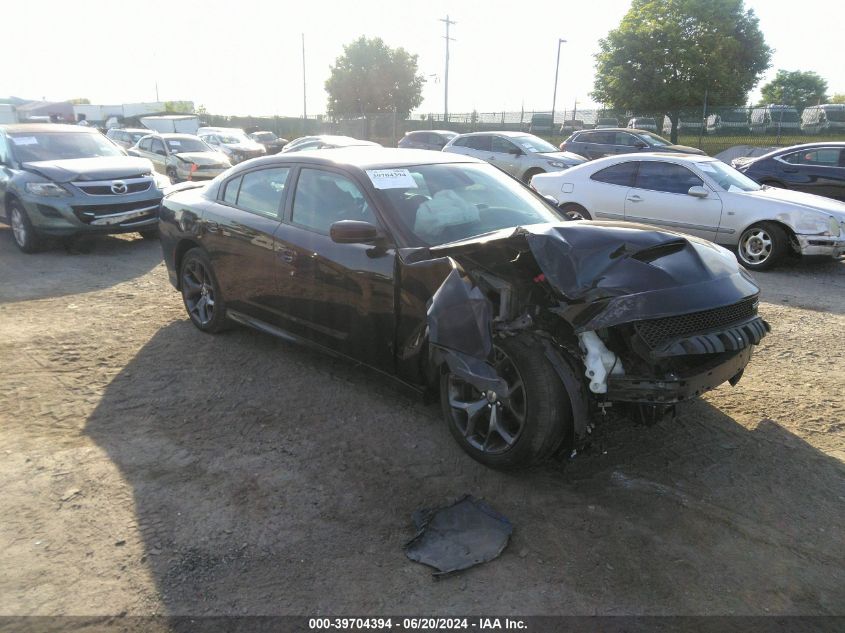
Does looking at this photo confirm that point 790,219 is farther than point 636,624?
Yes

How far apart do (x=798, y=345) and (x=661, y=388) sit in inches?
118

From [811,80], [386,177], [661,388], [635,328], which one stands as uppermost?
[811,80]

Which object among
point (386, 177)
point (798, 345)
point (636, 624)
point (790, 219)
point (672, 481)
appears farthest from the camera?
point (790, 219)

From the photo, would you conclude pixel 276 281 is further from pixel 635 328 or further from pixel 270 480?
pixel 635 328

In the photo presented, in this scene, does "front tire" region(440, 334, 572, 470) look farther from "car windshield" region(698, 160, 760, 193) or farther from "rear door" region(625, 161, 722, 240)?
"car windshield" region(698, 160, 760, 193)

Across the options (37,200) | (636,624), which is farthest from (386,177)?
(37,200)

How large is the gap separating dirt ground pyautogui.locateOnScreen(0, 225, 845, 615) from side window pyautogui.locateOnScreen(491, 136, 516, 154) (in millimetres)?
11325

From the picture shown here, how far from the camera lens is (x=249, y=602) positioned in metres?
2.43

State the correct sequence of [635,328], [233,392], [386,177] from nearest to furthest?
[635,328] < [386,177] < [233,392]

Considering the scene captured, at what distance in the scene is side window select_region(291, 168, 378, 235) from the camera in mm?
4000

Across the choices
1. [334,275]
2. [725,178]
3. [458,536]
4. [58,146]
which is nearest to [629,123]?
[725,178]

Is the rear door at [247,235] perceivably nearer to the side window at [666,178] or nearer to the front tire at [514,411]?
the front tire at [514,411]

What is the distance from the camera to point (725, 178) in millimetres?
8438

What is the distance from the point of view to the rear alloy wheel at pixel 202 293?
521cm
